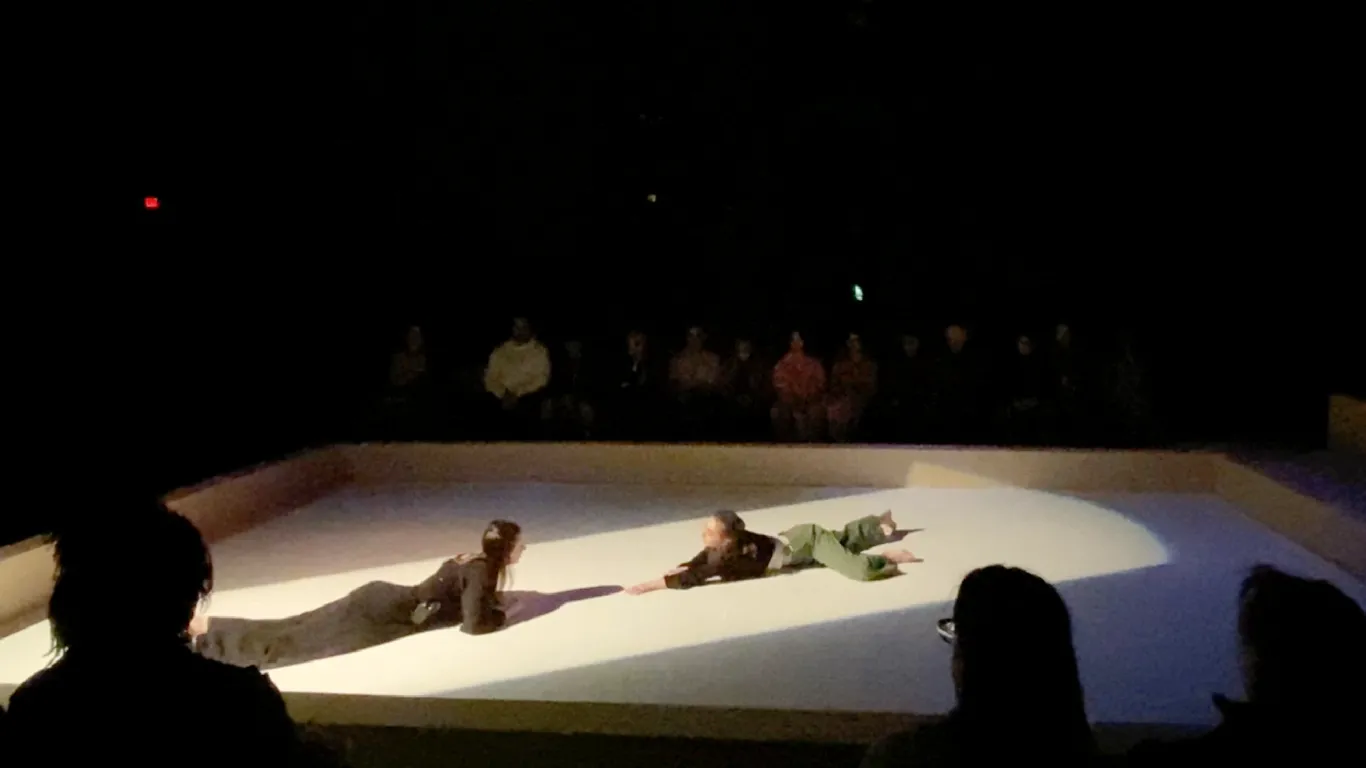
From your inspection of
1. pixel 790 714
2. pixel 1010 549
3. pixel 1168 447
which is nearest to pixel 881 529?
pixel 1010 549

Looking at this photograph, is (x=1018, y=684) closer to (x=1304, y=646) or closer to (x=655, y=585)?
(x=1304, y=646)

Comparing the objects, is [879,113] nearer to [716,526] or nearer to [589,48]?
[589,48]

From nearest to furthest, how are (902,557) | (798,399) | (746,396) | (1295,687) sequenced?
(1295,687) < (902,557) < (798,399) < (746,396)

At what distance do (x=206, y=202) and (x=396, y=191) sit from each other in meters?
1.75

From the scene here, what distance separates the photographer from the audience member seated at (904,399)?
272 inches

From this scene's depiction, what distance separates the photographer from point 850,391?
6.87m

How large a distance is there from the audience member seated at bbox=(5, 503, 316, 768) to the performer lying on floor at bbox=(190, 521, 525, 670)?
1.81 meters

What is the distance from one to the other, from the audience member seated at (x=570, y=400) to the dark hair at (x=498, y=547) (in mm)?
3441

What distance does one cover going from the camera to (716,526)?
4062mm

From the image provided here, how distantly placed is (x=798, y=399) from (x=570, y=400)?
1506 millimetres

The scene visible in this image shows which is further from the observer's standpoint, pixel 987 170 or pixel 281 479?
pixel 987 170

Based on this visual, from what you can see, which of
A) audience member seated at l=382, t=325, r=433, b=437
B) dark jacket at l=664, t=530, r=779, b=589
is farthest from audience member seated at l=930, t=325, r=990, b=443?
audience member seated at l=382, t=325, r=433, b=437

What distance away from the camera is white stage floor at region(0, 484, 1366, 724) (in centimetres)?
294

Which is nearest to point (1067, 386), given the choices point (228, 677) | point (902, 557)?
point (902, 557)
